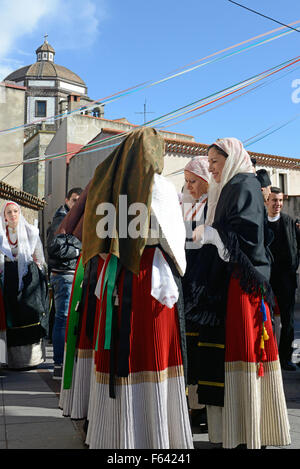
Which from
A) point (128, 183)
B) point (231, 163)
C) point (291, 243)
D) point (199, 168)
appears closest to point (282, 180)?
point (291, 243)

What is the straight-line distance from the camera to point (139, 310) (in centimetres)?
277

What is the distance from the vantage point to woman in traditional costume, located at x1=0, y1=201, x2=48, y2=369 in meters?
6.04

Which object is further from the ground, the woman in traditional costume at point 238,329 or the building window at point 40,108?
the building window at point 40,108

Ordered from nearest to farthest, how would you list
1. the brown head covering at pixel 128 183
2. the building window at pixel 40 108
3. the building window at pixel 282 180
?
1. the brown head covering at pixel 128 183
2. the building window at pixel 282 180
3. the building window at pixel 40 108

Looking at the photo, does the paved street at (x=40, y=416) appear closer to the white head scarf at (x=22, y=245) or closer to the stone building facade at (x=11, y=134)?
the white head scarf at (x=22, y=245)

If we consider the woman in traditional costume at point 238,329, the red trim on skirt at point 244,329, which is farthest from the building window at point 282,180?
the red trim on skirt at point 244,329

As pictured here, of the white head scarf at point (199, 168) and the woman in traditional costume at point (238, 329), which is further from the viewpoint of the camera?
the white head scarf at point (199, 168)

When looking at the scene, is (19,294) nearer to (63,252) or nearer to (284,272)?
(63,252)

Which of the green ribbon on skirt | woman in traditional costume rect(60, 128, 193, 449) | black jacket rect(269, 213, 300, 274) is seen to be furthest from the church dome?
woman in traditional costume rect(60, 128, 193, 449)

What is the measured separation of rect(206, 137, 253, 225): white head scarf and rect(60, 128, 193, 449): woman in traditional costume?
572 mm

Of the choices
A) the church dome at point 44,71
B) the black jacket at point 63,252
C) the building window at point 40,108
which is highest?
the church dome at point 44,71

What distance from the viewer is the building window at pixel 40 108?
2411 inches

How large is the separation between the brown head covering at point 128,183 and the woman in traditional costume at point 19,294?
3.32 m
